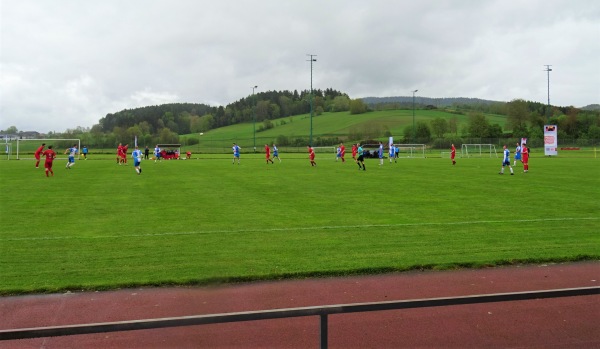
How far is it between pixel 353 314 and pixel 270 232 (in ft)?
21.5

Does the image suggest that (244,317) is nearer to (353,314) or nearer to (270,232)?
(353,314)

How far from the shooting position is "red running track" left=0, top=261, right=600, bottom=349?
5078 millimetres

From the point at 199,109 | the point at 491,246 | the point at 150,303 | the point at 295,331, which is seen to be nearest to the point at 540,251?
the point at 491,246

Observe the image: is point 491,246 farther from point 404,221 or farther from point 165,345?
point 165,345

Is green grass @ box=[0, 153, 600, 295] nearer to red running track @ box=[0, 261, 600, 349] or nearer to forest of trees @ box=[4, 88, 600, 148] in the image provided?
red running track @ box=[0, 261, 600, 349]

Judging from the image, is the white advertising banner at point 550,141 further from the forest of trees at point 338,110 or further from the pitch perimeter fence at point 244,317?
the pitch perimeter fence at point 244,317

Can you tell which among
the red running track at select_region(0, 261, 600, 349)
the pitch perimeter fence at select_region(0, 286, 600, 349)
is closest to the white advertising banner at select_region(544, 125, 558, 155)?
the red running track at select_region(0, 261, 600, 349)

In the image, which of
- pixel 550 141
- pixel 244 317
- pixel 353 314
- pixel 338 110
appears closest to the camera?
pixel 244 317

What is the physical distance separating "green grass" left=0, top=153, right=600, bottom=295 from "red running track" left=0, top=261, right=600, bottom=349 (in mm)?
537

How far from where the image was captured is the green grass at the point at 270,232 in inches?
351

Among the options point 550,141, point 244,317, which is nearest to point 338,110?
point 550,141

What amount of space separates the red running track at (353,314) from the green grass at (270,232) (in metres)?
0.54

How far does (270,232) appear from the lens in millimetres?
12344

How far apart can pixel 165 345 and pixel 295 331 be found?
4.87ft
